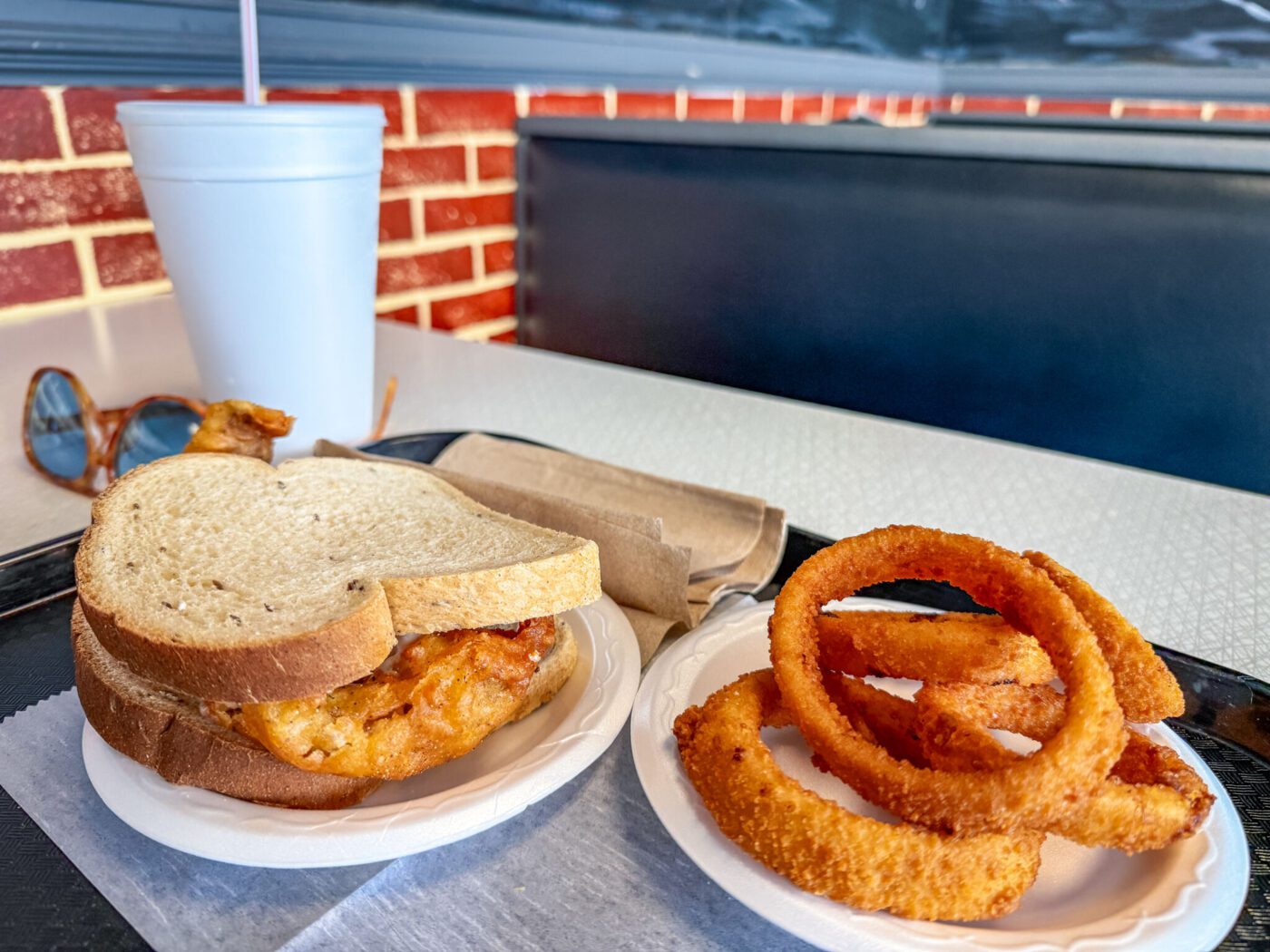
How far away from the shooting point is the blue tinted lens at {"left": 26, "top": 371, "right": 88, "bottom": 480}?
1.10m

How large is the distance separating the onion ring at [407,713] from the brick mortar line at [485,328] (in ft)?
6.08

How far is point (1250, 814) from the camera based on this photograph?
604 mm

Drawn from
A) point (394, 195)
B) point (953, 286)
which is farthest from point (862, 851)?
point (394, 195)

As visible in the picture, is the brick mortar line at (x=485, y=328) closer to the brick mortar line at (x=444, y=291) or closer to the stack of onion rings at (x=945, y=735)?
the brick mortar line at (x=444, y=291)

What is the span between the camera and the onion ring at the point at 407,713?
59 centimetres

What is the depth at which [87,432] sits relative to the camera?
1.09 meters

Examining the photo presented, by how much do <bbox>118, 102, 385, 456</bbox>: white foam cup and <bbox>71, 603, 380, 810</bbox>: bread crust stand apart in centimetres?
61

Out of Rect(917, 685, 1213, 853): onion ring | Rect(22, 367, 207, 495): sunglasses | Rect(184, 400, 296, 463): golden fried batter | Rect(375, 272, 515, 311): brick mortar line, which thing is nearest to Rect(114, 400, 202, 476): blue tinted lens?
Rect(22, 367, 207, 495): sunglasses

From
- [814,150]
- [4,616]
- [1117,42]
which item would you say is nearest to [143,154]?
[4,616]

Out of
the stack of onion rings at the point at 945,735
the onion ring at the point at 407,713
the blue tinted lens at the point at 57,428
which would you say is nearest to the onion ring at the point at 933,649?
the stack of onion rings at the point at 945,735

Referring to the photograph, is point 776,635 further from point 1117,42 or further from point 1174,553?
point 1117,42

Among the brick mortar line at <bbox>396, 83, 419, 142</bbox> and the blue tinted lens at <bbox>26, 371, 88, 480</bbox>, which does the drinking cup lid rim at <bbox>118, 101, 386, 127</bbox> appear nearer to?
the blue tinted lens at <bbox>26, 371, 88, 480</bbox>

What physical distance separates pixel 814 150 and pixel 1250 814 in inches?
62.9

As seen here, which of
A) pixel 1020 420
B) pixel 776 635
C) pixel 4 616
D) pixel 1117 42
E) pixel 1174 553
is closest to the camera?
pixel 776 635
